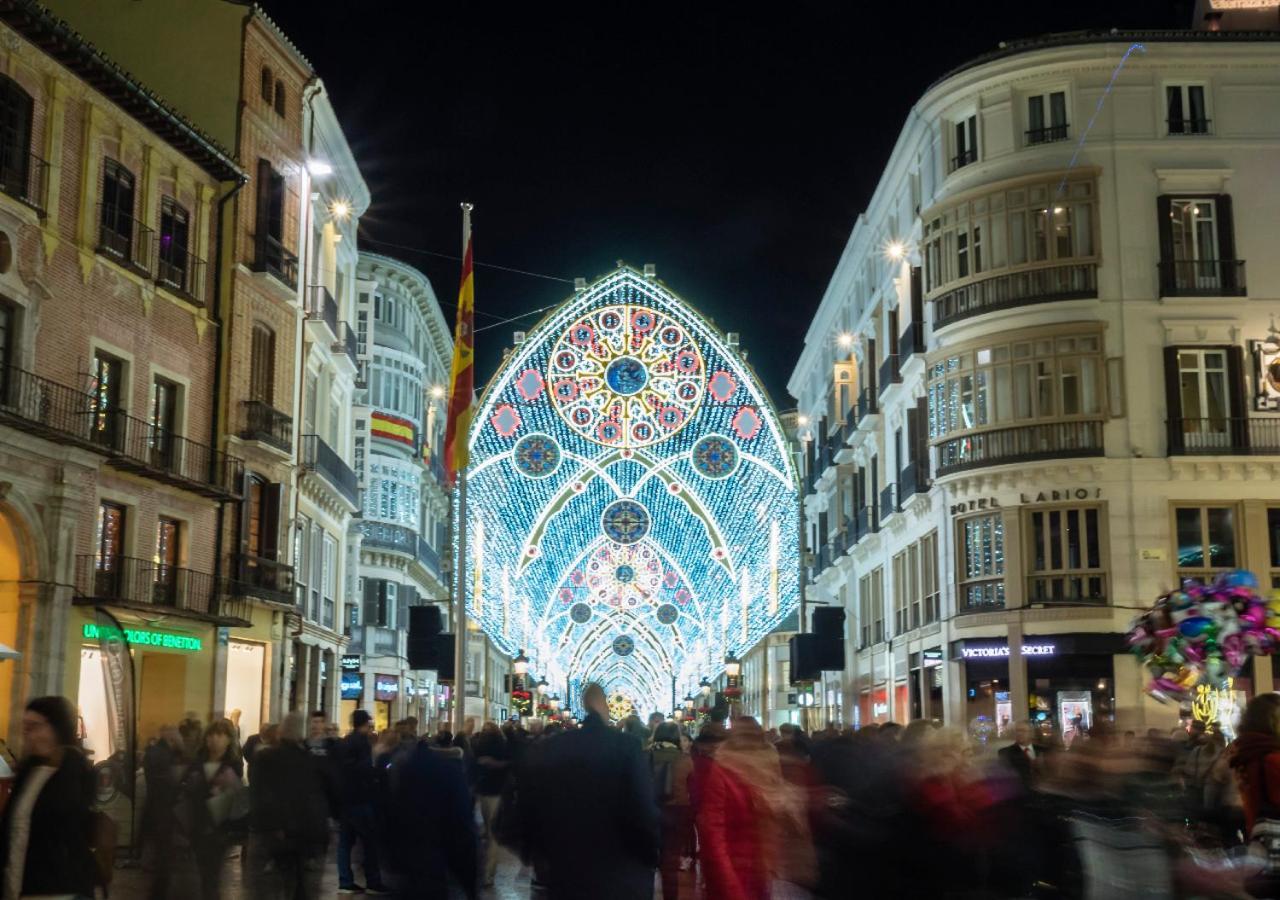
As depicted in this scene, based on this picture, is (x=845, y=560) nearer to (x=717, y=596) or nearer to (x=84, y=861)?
(x=717, y=596)

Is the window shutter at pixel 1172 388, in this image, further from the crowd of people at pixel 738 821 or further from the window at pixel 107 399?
the crowd of people at pixel 738 821

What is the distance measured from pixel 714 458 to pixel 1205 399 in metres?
26.9

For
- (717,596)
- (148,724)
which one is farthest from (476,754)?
(717,596)

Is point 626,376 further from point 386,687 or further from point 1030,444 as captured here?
→ point 1030,444

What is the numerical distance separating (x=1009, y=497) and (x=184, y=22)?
825 inches

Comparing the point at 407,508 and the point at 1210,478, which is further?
the point at 407,508

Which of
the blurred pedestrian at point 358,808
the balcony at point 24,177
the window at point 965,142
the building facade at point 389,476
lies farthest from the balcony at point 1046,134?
the building facade at point 389,476

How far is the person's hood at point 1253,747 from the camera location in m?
11.5

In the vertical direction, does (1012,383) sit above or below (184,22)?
below

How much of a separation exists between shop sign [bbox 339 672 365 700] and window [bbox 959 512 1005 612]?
2099 cm

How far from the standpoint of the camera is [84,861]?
7.84m

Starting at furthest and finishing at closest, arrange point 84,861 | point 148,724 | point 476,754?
point 148,724, point 476,754, point 84,861

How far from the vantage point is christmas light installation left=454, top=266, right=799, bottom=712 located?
184 ft

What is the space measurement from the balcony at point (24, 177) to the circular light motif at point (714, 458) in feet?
116
